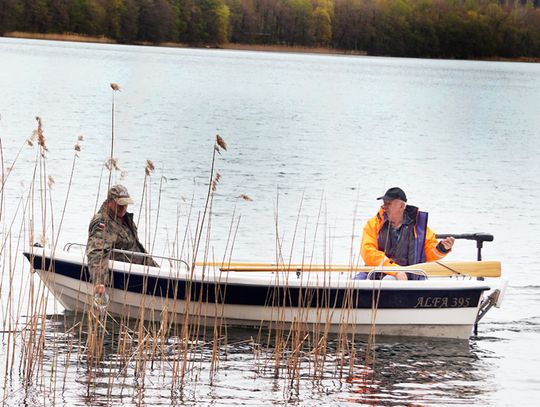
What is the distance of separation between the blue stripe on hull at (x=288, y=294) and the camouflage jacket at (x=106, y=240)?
25 cm

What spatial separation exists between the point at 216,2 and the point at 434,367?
12957 cm

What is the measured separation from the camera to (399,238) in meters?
11.3

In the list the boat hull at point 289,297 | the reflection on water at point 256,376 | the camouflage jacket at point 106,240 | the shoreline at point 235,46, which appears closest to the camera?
the reflection on water at point 256,376

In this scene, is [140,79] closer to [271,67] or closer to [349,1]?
[271,67]

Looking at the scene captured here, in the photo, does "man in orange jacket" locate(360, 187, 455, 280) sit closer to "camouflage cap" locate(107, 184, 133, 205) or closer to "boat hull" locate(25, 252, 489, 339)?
"boat hull" locate(25, 252, 489, 339)

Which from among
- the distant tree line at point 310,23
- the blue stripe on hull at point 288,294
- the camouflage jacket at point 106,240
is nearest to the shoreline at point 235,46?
the distant tree line at point 310,23

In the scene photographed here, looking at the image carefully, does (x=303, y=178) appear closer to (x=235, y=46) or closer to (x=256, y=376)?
(x=256, y=376)

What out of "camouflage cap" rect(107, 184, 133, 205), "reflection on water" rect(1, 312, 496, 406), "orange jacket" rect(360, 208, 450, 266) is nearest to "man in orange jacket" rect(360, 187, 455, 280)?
"orange jacket" rect(360, 208, 450, 266)

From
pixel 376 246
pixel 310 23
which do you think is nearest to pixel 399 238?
pixel 376 246

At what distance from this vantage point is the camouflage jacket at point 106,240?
10.4m

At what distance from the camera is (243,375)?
1008 centimetres

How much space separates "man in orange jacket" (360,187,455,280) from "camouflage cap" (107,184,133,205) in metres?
2.28

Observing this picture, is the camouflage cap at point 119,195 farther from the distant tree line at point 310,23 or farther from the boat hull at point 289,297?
the distant tree line at point 310,23

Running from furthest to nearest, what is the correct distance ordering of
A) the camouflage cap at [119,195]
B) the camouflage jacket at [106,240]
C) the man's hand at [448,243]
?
the man's hand at [448,243] → the camouflage jacket at [106,240] → the camouflage cap at [119,195]
